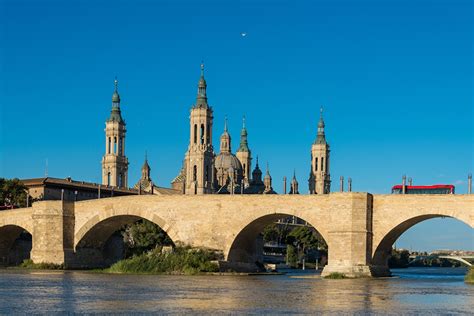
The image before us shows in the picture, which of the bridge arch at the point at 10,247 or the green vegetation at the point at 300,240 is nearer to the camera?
the bridge arch at the point at 10,247

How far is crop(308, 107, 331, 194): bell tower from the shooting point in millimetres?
158250

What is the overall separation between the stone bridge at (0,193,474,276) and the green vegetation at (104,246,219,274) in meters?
1.37

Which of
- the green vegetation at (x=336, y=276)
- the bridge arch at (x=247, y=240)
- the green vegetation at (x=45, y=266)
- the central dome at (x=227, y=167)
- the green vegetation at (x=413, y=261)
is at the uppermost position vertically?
the central dome at (x=227, y=167)

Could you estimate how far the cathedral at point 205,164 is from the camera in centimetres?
13525

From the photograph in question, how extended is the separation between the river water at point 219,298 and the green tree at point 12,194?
44.2m

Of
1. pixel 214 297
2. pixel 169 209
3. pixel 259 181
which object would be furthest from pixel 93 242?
pixel 259 181

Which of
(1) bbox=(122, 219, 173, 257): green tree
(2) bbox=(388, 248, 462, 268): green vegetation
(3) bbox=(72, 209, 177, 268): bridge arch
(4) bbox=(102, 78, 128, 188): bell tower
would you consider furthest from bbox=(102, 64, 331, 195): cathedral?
(3) bbox=(72, 209, 177, 268): bridge arch

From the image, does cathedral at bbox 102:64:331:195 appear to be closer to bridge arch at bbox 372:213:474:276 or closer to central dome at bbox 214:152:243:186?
central dome at bbox 214:152:243:186

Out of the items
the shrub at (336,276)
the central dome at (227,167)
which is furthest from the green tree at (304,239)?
the shrub at (336,276)

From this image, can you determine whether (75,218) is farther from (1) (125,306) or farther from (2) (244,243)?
(1) (125,306)

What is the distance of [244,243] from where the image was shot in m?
60.8

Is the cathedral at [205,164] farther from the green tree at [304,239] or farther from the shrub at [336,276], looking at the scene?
the shrub at [336,276]

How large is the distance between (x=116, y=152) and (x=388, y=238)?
94892 mm

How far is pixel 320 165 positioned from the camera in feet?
527
